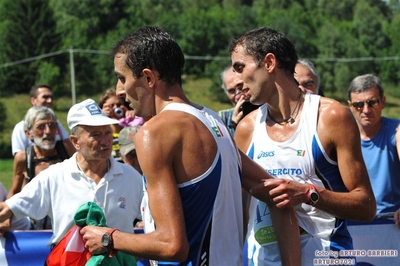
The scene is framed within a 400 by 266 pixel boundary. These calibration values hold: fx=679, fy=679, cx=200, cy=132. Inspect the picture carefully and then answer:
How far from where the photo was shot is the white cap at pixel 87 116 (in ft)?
16.7

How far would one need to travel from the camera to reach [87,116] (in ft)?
16.9

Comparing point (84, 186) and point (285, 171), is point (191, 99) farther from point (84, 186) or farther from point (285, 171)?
point (285, 171)

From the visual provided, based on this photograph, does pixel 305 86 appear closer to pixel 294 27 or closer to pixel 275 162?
pixel 275 162

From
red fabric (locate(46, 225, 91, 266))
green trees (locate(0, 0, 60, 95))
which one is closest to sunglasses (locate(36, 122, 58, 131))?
red fabric (locate(46, 225, 91, 266))

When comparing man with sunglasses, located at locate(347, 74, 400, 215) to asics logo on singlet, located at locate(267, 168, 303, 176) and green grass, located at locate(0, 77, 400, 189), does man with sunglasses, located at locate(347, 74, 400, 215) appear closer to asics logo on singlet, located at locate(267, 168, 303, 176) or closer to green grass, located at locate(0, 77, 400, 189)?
asics logo on singlet, located at locate(267, 168, 303, 176)

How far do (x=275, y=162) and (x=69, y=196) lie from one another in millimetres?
1866

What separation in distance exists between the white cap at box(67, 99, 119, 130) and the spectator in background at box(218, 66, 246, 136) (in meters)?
1.26

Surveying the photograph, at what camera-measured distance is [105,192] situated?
501 cm

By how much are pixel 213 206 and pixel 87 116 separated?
249cm

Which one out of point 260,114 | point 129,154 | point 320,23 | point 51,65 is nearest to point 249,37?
point 260,114

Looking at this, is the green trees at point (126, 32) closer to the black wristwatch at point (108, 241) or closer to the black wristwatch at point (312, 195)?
the black wristwatch at point (312, 195)

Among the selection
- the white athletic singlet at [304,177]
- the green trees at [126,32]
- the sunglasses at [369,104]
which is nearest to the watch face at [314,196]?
the white athletic singlet at [304,177]

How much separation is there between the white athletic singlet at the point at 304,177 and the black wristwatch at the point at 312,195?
23 cm

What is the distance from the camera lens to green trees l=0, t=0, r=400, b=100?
5678 cm
